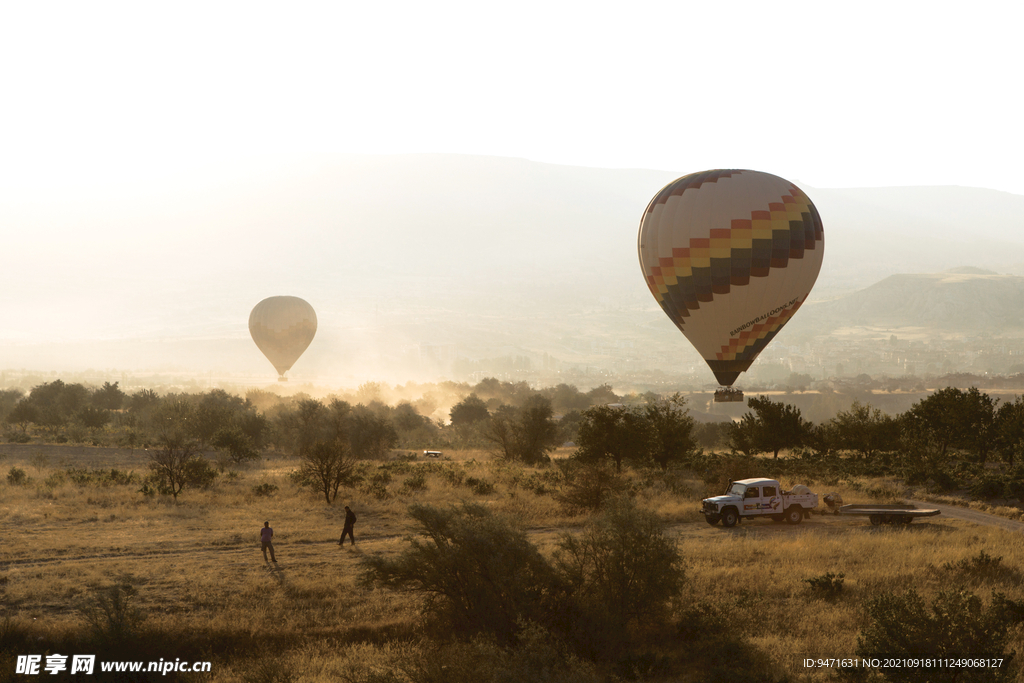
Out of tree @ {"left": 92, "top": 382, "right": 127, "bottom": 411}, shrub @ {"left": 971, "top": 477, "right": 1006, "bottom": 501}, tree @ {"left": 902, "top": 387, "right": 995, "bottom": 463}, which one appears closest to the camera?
shrub @ {"left": 971, "top": 477, "right": 1006, "bottom": 501}

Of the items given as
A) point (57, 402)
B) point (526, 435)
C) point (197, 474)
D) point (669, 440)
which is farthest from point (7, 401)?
point (669, 440)

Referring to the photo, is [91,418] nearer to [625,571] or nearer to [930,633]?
[625,571]

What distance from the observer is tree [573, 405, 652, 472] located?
43.9 meters

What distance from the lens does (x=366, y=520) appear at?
2962 cm

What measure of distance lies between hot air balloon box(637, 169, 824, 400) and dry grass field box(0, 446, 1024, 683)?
8364mm

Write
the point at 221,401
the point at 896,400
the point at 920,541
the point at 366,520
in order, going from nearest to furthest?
the point at 920,541, the point at 366,520, the point at 221,401, the point at 896,400

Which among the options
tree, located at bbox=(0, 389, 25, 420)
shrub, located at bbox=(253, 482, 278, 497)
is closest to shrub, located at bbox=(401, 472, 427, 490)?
shrub, located at bbox=(253, 482, 278, 497)

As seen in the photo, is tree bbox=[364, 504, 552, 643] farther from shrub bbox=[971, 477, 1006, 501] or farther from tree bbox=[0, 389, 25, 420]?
tree bbox=[0, 389, 25, 420]

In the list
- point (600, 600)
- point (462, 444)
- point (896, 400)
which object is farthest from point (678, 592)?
point (896, 400)

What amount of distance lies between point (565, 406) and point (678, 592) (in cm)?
12223

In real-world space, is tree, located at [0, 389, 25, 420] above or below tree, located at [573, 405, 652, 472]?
above

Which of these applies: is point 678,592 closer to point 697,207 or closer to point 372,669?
point 372,669

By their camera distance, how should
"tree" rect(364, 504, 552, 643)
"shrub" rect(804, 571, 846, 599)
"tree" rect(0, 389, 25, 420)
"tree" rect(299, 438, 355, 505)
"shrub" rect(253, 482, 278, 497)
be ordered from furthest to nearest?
"tree" rect(0, 389, 25, 420) → "shrub" rect(253, 482, 278, 497) → "tree" rect(299, 438, 355, 505) → "shrub" rect(804, 571, 846, 599) → "tree" rect(364, 504, 552, 643)

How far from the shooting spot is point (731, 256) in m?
32.7
